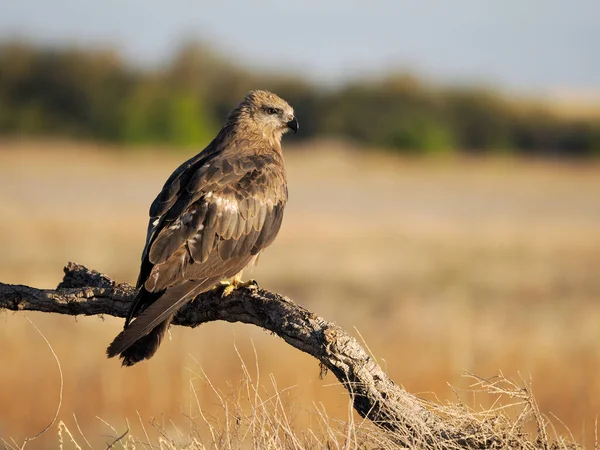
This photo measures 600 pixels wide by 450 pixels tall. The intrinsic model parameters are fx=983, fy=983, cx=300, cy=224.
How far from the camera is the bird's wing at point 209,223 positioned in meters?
5.81

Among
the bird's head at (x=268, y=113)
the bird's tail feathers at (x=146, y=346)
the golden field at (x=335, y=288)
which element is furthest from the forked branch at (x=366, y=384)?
the bird's head at (x=268, y=113)

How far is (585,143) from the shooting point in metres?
53.3

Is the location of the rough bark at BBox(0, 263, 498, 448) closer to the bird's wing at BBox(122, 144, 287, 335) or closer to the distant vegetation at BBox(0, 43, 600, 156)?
the bird's wing at BBox(122, 144, 287, 335)

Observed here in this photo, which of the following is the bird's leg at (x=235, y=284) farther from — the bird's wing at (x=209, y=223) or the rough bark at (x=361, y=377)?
the rough bark at (x=361, y=377)

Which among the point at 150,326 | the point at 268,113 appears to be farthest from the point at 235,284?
the point at 268,113

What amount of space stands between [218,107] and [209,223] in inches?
1802

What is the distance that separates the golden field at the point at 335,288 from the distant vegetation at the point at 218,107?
2.53 m

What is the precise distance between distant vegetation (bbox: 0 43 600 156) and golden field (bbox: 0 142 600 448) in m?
2.53

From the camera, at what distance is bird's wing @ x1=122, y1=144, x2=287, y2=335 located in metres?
5.81

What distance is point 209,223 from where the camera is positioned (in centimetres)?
619

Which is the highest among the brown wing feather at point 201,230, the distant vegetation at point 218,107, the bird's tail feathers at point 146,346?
the brown wing feather at point 201,230

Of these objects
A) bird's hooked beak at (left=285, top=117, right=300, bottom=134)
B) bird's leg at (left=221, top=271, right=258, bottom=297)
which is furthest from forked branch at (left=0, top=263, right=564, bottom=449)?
bird's hooked beak at (left=285, top=117, right=300, bottom=134)

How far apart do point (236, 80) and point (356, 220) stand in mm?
24830

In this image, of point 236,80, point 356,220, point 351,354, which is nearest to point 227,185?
point 351,354
